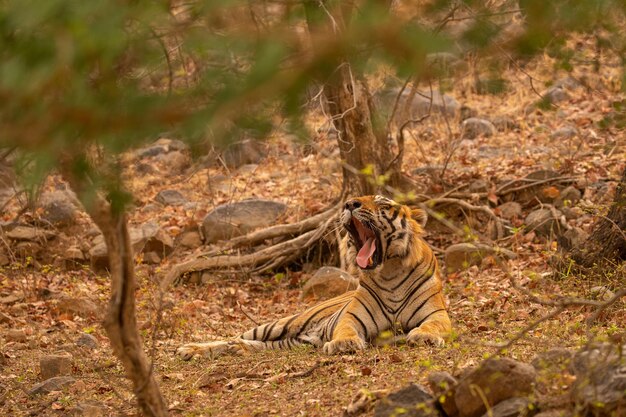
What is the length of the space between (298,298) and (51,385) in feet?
13.2

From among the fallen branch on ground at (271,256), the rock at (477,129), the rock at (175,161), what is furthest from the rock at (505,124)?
the rock at (175,161)

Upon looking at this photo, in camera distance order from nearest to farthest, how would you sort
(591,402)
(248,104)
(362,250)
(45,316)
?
(248,104)
(591,402)
(362,250)
(45,316)

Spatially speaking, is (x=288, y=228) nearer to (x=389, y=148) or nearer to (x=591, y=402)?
(x=389, y=148)

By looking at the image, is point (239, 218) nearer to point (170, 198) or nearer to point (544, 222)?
point (170, 198)

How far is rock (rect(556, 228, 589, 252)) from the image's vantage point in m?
9.18

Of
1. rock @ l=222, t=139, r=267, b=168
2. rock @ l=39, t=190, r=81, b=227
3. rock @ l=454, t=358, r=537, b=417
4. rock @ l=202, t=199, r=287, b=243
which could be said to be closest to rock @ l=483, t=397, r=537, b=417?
rock @ l=454, t=358, r=537, b=417

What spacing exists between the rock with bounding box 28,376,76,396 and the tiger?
1.08 m

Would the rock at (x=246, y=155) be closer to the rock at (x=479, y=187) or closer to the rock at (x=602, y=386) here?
the rock at (x=479, y=187)

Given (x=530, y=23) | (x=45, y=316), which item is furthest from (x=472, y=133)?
(x=530, y=23)

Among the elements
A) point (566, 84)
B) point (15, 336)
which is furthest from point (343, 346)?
point (566, 84)

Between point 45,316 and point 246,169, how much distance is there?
563cm

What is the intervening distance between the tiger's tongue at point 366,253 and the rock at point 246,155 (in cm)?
741

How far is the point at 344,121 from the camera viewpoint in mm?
Result: 10461

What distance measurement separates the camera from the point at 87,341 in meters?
8.12
